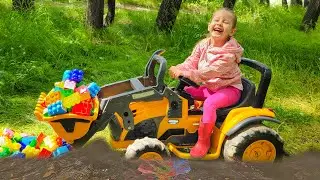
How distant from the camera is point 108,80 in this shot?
5.97m

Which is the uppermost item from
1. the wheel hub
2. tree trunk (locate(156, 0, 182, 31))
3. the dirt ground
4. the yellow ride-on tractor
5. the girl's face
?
the girl's face

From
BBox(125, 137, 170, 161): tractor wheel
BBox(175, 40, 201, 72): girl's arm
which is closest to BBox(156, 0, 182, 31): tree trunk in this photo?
BBox(175, 40, 201, 72): girl's arm

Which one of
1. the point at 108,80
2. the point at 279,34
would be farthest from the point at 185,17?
the point at 108,80

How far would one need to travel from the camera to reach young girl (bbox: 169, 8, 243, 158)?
151 inches

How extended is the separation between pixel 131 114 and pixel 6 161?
1009mm

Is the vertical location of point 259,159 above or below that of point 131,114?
below

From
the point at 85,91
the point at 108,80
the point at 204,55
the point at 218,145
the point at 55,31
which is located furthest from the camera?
the point at 55,31

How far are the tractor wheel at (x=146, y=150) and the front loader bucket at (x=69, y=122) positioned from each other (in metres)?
0.36

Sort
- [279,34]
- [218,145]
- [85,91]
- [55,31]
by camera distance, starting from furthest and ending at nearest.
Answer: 1. [279,34]
2. [55,31]
3. [218,145]
4. [85,91]

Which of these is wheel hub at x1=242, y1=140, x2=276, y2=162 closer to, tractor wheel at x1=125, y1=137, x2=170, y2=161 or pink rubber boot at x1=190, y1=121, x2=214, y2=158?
pink rubber boot at x1=190, y1=121, x2=214, y2=158

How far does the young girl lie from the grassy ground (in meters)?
1.03

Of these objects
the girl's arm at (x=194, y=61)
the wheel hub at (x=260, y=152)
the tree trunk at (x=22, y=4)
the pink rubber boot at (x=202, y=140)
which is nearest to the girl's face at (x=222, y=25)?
the girl's arm at (x=194, y=61)

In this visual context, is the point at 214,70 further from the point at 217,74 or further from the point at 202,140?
the point at 202,140

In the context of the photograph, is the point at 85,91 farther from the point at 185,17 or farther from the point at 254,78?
the point at 185,17
